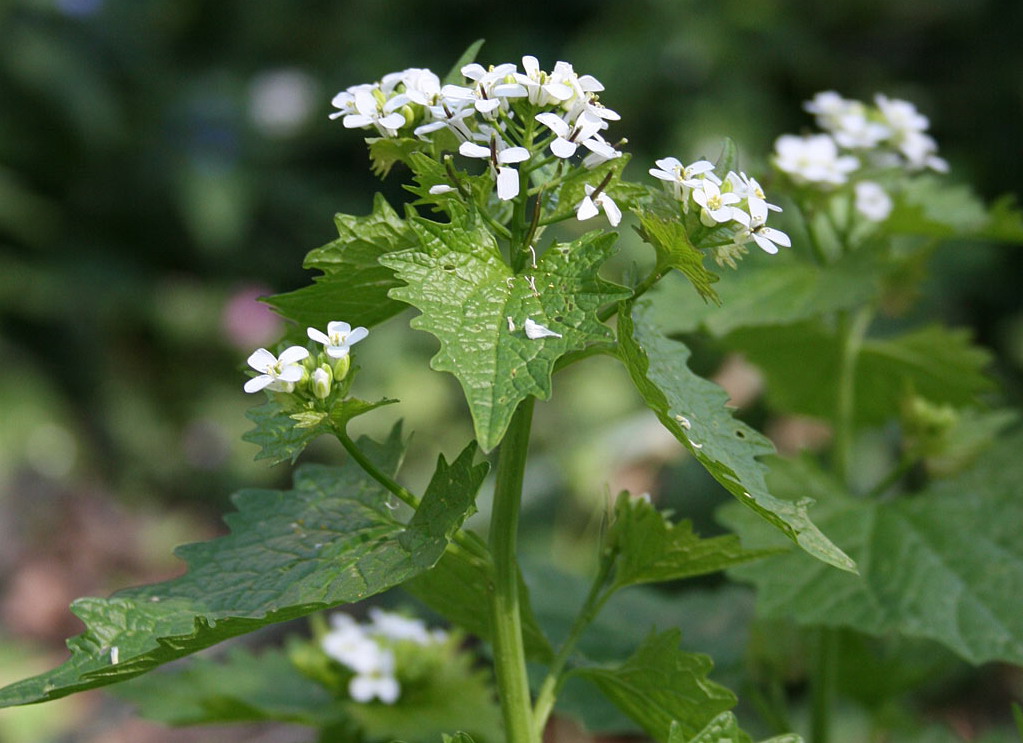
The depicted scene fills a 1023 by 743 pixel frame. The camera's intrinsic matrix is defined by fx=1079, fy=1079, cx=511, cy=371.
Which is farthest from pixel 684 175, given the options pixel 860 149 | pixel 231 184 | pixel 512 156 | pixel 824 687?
pixel 231 184

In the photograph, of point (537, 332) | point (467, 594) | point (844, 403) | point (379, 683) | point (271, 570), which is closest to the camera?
point (537, 332)

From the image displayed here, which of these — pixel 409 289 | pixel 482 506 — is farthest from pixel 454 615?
pixel 482 506

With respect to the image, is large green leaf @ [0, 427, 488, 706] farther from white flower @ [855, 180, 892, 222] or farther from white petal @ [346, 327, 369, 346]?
white flower @ [855, 180, 892, 222]

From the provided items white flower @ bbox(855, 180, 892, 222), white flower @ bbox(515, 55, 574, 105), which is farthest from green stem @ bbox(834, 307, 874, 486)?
white flower @ bbox(515, 55, 574, 105)

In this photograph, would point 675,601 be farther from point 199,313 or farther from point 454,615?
point 199,313

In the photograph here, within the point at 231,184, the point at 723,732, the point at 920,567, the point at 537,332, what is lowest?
the point at 723,732

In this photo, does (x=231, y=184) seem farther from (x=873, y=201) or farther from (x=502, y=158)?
(x=502, y=158)
